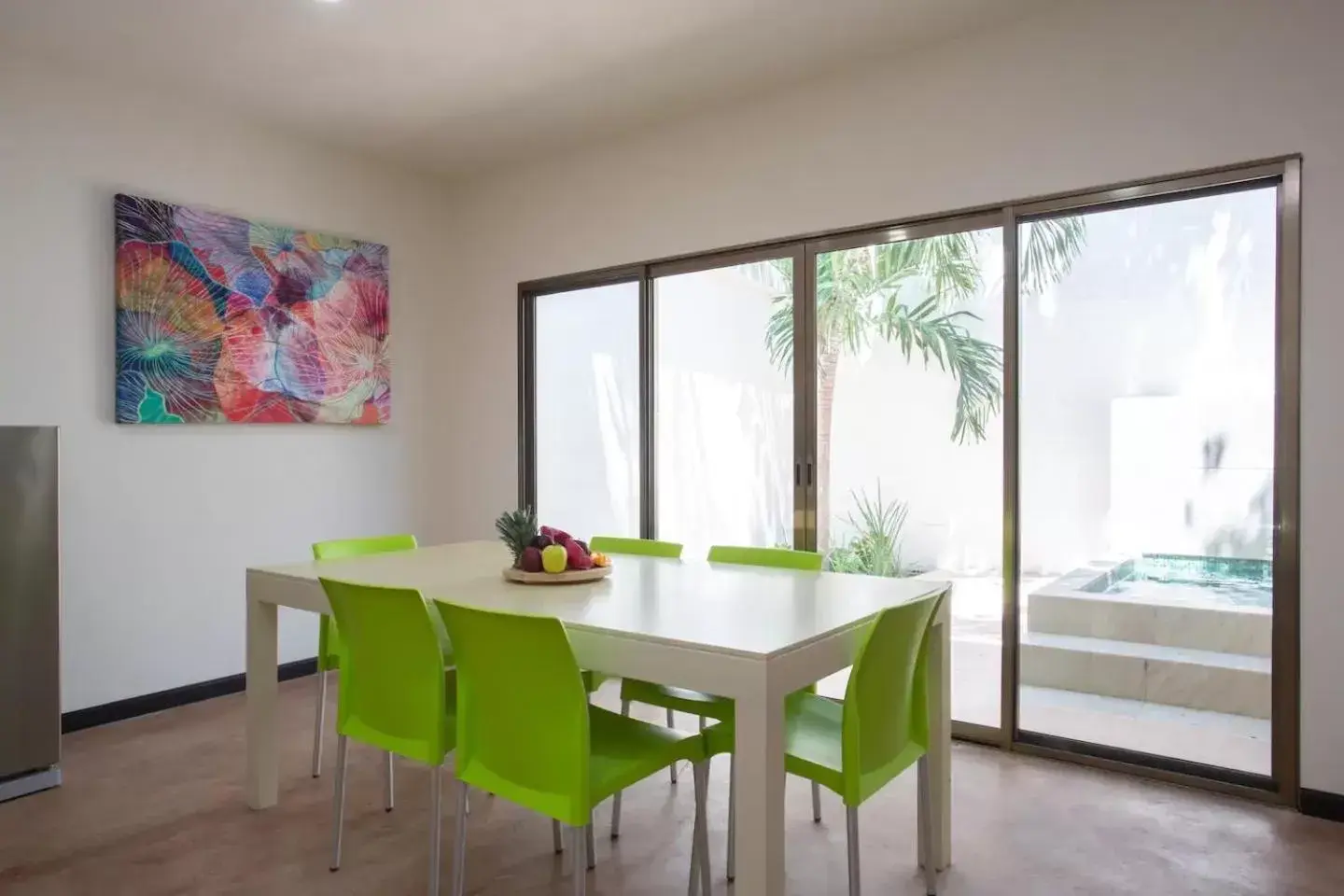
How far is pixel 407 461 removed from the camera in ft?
16.0

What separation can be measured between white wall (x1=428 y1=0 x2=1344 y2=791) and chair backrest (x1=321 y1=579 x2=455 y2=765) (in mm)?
2474

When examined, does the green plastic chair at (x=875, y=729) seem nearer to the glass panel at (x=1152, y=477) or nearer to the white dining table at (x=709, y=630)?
the white dining table at (x=709, y=630)

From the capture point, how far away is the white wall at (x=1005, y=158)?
8.48ft

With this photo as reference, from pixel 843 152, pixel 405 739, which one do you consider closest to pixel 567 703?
pixel 405 739

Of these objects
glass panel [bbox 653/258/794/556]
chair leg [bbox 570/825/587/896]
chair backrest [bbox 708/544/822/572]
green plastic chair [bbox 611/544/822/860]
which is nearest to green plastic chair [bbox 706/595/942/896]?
green plastic chair [bbox 611/544/822/860]

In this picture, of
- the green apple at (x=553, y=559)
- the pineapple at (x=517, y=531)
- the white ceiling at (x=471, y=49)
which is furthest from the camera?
the white ceiling at (x=471, y=49)

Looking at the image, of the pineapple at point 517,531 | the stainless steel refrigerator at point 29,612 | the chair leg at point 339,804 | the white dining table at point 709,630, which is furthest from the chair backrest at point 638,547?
the stainless steel refrigerator at point 29,612

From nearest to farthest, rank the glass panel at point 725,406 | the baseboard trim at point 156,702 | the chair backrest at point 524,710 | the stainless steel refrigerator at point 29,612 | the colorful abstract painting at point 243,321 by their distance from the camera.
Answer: the chair backrest at point 524,710, the stainless steel refrigerator at point 29,612, the baseboard trim at point 156,702, the colorful abstract painting at point 243,321, the glass panel at point 725,406

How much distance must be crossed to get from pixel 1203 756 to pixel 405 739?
2.61 metres

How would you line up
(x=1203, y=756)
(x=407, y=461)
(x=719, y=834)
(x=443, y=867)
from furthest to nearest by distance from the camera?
(x=407, y=461) → (x=1203, y=756) → (x=719, y=834) → (x=443, y=867)

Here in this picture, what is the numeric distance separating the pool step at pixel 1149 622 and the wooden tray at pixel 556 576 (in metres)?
1.79

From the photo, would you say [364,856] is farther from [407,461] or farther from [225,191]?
[225,191]

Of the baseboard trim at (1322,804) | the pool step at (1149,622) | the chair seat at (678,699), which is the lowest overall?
the baseboard trim at (1322,804)

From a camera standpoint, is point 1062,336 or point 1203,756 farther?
point 1062,336
